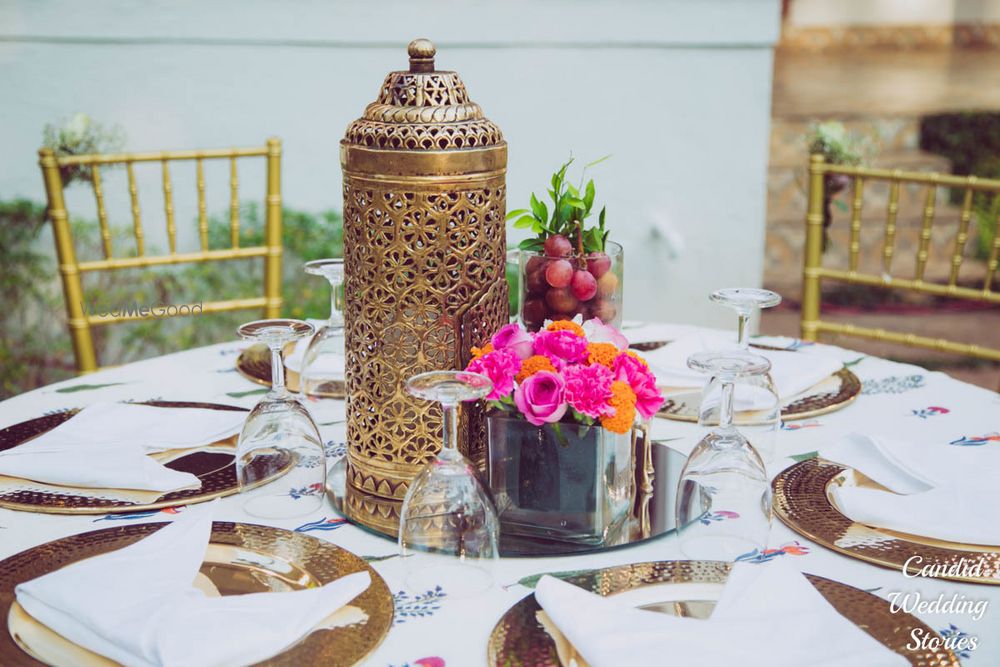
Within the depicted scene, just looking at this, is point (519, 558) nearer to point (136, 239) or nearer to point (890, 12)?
point (136, 239)

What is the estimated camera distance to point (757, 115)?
3875 mm

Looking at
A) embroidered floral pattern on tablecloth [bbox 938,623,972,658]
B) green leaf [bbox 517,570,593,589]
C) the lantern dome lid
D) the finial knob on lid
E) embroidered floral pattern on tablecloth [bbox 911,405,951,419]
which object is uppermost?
the finial knob on lid

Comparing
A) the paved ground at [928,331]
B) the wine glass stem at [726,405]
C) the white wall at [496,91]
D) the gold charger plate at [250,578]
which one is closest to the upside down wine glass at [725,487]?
the wine glass stem at [726,405]

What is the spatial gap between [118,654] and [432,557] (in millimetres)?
291

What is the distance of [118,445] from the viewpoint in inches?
50.4

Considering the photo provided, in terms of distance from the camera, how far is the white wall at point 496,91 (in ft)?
11.2

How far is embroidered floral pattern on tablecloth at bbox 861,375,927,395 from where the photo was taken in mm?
1609

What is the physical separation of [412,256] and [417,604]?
34 cm

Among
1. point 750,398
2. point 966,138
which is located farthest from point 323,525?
point 966,138

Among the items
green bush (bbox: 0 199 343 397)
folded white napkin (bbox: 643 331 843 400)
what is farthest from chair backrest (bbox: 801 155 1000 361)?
green bush (bbox: 0 199 343 397)

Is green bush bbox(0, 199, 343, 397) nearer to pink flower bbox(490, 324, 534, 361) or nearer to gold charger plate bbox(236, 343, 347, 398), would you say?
gold charger plate bbox(236, 343, 347, 398)

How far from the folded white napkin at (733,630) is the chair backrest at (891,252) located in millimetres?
1327

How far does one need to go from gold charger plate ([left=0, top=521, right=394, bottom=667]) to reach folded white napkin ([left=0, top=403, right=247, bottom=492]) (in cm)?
13

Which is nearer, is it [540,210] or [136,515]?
[136,515]
